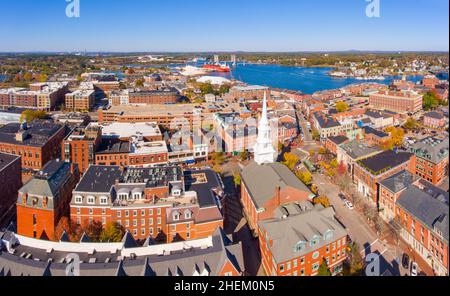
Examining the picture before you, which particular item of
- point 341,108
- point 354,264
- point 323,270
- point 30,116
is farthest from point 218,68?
point 323,270

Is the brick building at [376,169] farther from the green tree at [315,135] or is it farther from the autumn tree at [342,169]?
the green tree at [315,135]

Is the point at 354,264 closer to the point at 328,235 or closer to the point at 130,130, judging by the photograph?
the point at 328,235

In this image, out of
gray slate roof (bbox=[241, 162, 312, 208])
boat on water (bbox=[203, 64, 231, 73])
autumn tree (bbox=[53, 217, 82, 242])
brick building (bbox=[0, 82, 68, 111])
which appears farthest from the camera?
boat on water (bbox=[203, 64, 231, 73])

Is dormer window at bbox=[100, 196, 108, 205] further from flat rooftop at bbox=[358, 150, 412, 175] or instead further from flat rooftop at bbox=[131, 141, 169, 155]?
flat rooftop at bbox=[358, 150, 412, 175]

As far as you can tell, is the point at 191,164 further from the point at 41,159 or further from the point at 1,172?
the point at 1,172

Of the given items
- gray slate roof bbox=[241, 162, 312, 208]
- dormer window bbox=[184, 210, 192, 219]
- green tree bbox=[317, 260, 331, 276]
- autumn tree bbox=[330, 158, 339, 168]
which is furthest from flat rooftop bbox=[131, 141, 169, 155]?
green tree bbox=[317, 260, 331, 276]

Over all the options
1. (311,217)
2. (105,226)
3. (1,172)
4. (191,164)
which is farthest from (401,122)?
(1,172)

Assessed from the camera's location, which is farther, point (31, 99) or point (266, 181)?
point (31, 99)
